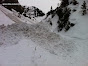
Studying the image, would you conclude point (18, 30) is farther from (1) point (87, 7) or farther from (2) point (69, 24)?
Answer: (1) point (87, 7)

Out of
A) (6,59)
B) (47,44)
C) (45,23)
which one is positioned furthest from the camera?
(45,23)

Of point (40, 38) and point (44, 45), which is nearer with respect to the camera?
point (44, 45)

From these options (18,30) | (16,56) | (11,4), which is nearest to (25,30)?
(18,30)

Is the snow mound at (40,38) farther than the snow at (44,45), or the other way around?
the snow mound at (40,38)

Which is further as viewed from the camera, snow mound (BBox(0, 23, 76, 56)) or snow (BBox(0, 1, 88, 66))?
snow mound (BBox(0, 23, 76, 56))

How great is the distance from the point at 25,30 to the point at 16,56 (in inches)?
95.3

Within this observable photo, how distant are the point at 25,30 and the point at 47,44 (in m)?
1.84

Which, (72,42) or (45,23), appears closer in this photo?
(72,42)

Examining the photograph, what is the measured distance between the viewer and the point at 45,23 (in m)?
10.7

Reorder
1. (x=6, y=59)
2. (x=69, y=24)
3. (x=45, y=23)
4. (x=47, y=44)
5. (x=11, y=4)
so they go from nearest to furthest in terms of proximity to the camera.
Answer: (x=6, y=59)
(x=47, y=44)
(x=69, y=24)
(x=45, y=23)
(x=11, y=4)

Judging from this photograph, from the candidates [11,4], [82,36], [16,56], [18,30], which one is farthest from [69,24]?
[11,4]

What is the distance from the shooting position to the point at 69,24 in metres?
9.39

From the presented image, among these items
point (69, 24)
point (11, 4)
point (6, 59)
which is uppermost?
point (69, 24)

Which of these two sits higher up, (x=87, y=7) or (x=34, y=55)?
(x=87, y=7)
